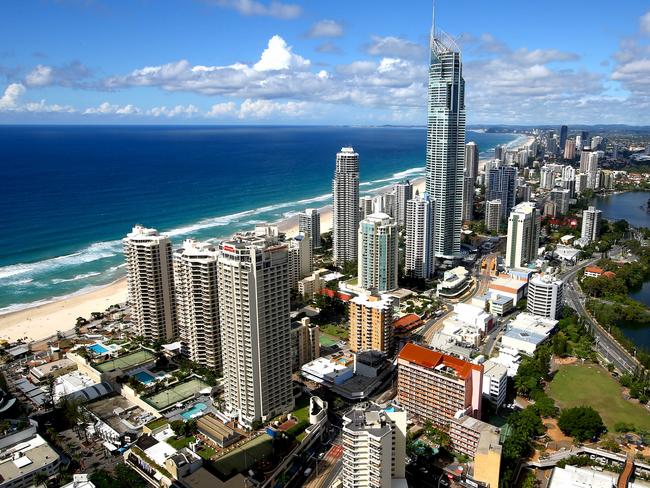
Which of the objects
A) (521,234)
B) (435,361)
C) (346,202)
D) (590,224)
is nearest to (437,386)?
(435,361)

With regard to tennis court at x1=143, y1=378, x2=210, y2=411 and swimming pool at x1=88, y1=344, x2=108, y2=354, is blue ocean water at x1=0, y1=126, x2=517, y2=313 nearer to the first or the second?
swimming pool at x1=88, y1=344, x2=108, y2=354

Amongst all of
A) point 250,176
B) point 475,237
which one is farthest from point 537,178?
point 250,176

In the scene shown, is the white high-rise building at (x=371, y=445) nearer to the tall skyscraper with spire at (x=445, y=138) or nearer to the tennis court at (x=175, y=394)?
the tennis court at (x=175, y=394)

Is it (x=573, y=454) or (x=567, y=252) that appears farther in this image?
(x=567, y=252)

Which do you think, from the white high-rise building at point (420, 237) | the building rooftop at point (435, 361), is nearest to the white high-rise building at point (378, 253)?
the white high-rise building at point (420, 237)

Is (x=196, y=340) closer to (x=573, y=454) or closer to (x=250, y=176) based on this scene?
(x=573, y=454)
